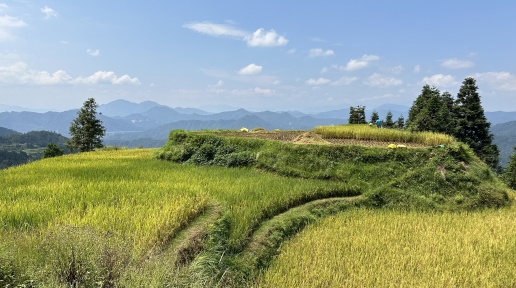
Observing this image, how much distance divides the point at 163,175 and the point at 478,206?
10236 millimetres

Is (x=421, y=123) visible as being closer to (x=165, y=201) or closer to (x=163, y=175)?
(x=163, y=175)

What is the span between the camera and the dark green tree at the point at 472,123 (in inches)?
1326

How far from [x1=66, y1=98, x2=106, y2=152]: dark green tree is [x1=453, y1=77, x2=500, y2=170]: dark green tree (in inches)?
1731

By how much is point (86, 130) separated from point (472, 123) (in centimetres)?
Answer: 4662

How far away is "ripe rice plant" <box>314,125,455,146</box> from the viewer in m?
13.0

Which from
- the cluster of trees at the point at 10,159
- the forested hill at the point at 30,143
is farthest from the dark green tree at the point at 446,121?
the forested hill at the point at 30,143

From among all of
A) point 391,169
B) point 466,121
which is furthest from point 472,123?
point 391,169

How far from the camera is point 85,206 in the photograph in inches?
265

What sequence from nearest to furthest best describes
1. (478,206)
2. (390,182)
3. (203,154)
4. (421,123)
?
(478,206), (390,182), (203,154), (421,123)

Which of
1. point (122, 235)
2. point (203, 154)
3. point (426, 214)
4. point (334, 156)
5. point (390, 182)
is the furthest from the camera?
point (203, 154)

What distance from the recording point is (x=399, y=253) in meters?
6.48

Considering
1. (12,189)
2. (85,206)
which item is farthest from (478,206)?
(12,189)

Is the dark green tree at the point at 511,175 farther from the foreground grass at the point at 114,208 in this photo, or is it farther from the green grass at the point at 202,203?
the foreground grass at the point at 114,208

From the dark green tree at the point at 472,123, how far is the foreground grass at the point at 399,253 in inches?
1158
